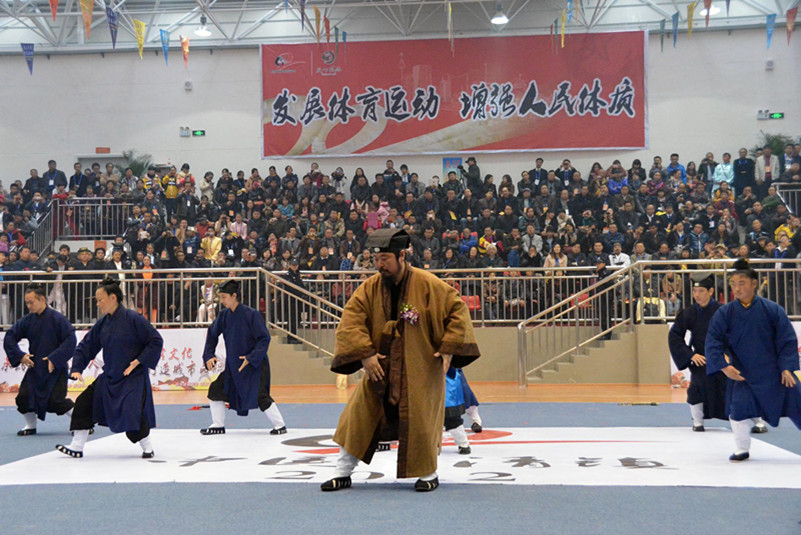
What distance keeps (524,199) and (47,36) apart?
12.8 m

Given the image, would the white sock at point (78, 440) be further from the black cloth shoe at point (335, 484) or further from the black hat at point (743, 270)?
the black hat at point (743, 270)

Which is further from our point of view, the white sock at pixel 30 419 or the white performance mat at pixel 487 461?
the white sock at pixel 30 419

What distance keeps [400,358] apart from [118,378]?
2845 millimetres

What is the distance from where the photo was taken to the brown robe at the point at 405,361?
537 centimetres

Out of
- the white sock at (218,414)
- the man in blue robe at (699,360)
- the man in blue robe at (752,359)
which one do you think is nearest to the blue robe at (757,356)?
the man in blue robe at (752,359)

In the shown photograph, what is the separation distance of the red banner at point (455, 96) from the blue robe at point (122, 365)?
1551cm

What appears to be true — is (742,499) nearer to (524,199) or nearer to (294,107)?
(524,199)

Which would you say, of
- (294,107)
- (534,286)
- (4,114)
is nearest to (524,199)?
(534,286)

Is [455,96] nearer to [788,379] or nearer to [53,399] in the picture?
[53,399]

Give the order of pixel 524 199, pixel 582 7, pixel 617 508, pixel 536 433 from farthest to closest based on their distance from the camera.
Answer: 1. pixel 582 7
2. pixel 524 199
3. pixel 536 433
4. pixel 617 508

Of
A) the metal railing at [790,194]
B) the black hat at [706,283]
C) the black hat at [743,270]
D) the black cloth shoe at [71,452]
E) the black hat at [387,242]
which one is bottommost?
the black cloth shoe at [71,452]

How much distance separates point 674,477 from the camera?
575 centimetres

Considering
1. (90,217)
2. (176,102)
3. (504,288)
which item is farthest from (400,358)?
(176,102)

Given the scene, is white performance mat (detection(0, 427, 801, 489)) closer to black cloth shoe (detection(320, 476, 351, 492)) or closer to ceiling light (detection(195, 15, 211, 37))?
black cloth shoe (detection(320, 476, 351, 492))
